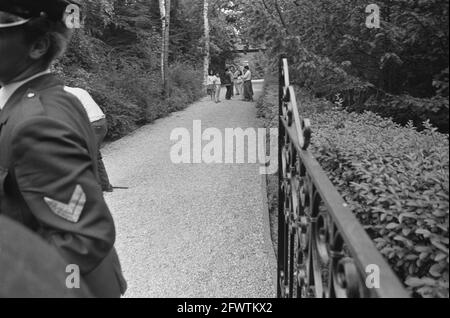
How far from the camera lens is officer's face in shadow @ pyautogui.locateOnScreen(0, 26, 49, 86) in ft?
4.24

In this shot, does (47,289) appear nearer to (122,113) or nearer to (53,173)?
(53,173)

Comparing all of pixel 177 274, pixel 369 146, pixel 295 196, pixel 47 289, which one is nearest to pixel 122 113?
pixel 177 274

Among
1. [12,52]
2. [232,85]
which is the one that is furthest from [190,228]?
[232,85]

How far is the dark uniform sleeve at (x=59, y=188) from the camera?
1136mm

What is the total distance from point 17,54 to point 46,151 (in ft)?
1.27

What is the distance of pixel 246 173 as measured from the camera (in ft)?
27.9

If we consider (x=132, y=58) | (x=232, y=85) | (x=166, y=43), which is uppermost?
(x=166, y=43)

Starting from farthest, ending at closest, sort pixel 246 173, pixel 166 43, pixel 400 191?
pixel 166 43, pixel 246 173, pixel 400 191

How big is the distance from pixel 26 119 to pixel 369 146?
2.65 m

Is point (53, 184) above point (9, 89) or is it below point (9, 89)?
below

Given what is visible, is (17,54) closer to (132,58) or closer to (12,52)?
(12,52)

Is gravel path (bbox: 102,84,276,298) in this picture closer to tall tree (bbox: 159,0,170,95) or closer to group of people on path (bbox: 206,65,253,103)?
tall tree (bbox: 159,0,170,95)

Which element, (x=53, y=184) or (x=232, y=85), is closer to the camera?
(x=53, y=184)

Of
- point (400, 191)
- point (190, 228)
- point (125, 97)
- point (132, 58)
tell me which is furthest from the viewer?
point (132, 58)
